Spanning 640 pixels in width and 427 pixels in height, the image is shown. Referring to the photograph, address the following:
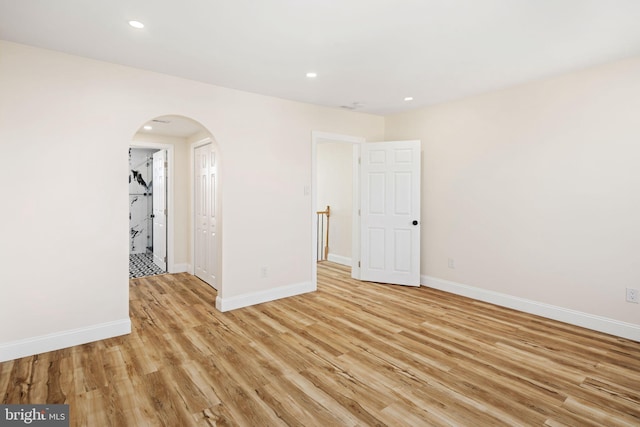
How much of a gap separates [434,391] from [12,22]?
391 cm

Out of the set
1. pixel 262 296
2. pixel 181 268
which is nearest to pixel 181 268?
pixel 181 268

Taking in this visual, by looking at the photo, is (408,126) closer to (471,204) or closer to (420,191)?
(420,191)

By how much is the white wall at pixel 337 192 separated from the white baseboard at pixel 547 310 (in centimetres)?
208

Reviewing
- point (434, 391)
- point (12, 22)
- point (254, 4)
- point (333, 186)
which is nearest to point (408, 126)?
point (333, 186)

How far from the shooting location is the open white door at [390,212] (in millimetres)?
4793

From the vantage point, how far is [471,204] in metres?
4.31

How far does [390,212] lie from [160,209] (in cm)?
401

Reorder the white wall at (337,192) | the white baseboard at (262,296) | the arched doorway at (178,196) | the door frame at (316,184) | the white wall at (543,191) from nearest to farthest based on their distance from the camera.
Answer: the white wall at (543,191) → the white baseboard at (262,296) → the door frame at (316,184) → the arched doorway at (178,196) → the white wall at (337,192)

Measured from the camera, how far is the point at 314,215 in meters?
4.62

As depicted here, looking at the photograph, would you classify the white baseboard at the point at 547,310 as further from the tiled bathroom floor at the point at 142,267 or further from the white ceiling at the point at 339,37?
the tiled bathroom floor at the point at 142,267

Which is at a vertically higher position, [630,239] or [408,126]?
[408,126]

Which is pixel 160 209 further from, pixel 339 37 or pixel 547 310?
pixel 547 310

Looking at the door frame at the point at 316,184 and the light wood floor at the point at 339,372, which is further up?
the door frame at the point at 316,184

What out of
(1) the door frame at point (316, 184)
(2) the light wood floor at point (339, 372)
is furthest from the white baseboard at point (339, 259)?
(2) the light wood floor at point (339, 372)
